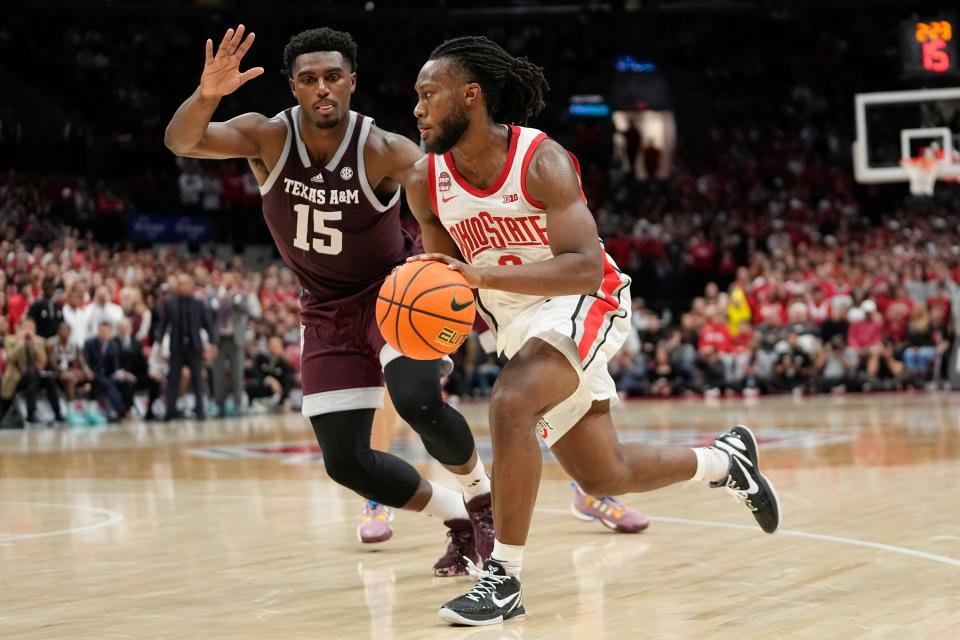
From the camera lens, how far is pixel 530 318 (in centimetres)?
463

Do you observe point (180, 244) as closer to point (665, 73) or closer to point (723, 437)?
point (665, 73)

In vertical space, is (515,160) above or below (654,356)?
above

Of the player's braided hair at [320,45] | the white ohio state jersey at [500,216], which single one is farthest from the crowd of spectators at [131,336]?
the white ohio state jersey at [500,216]

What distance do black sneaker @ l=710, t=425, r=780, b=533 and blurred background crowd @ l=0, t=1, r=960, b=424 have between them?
1119 cm

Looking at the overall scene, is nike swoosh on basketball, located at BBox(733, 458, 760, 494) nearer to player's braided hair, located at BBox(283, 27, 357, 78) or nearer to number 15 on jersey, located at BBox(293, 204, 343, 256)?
number 15 on jersey, located at BBox(293, 204, 343, 256)

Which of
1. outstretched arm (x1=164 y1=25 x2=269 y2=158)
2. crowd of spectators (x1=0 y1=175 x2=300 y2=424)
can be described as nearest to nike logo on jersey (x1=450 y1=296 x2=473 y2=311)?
outstretched arm (x1=164 y1=25 x2=269 y2=158)

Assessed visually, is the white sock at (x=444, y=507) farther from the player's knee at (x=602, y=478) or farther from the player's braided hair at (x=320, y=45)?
the player's braided hair at (x=320, y=45)

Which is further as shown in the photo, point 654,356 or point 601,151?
point 601,151

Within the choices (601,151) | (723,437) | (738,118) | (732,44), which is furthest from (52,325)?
(732,44)

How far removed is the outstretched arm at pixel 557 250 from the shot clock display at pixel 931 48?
56.3 feet

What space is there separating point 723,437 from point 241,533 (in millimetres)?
2554

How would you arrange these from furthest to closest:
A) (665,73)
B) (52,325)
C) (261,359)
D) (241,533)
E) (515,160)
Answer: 1. (665,73)
2. (261,359)
3. (52,325)
4. (241,533)
5. (515,160)

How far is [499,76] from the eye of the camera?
4648mm

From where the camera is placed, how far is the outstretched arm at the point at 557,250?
4.25 metres
